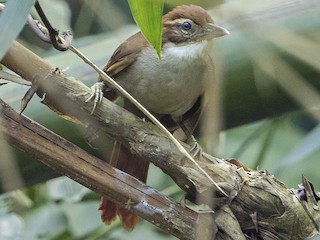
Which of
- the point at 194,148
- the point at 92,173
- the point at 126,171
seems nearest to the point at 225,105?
the point at 194,148

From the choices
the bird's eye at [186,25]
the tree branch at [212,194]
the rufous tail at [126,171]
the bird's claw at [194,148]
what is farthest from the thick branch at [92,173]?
the bird's eye at [186,25]

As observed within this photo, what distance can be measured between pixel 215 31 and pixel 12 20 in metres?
1.12

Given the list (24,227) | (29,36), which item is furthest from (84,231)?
(29,36)

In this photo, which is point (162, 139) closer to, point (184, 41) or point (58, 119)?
point (58, 119)

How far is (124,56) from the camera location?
2.04 metres

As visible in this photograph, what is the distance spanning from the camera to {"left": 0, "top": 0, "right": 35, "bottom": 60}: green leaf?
0.88m

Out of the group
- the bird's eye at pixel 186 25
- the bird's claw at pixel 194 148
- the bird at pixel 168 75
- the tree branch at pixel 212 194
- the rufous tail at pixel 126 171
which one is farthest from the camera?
the bird's eye at pixel 186 25

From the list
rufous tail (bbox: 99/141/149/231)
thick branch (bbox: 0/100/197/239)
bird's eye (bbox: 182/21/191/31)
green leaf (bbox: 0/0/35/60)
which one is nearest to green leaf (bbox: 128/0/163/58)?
green leaf (bbox: 0/0/35/60)

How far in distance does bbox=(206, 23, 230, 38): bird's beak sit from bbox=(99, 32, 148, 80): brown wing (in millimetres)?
165

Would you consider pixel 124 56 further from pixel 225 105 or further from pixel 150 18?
pixel 150 18

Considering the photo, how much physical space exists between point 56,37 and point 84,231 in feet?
3.34

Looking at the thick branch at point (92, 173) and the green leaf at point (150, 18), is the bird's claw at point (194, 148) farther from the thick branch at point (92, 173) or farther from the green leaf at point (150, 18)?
the green leaf at point (150, 18)

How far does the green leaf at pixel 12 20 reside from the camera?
877 mm

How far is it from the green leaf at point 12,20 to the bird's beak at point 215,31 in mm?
1023
